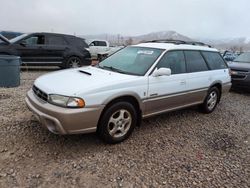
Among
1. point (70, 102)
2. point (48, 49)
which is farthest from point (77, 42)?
point (70, 102)

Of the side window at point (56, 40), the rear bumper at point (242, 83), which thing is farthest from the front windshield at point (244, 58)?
the side window at point (56, 40)

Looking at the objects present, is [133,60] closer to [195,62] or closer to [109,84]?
[109,84]

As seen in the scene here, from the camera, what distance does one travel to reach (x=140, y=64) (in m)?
4.41

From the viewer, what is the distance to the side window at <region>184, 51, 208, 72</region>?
5.07 meters

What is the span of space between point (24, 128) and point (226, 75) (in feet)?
15.6

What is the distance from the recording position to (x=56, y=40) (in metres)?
10.9

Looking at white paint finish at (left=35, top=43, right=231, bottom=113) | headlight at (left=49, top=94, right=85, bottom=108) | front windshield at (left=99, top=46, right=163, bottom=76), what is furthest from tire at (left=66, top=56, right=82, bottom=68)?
headlight at (left=49, top=94, right=85, bottom=108)

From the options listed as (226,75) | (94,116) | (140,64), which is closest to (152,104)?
(140,64)

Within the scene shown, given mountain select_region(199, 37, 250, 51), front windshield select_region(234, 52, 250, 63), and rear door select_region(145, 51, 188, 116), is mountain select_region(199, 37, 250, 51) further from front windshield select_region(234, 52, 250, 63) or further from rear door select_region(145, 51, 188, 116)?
rear door select_region(145, 51, 188, 116)

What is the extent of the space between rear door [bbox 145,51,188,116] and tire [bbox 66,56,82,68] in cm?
696

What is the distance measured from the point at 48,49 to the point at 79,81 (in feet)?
24.7

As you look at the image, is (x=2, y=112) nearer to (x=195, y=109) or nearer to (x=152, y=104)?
(x=152, y=104)

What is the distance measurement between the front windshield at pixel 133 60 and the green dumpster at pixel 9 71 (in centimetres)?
333

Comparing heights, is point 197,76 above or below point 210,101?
above
